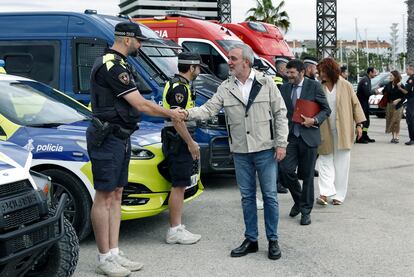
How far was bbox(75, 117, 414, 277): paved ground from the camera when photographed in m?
4.49

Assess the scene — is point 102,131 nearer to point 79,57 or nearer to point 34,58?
point 79,57

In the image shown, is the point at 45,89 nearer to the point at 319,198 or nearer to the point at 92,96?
the point at 92,96

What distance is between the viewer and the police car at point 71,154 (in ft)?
15.8

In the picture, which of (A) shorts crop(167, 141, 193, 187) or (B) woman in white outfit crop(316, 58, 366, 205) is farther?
(B) woman in white outfit crop(316, 58, 366, 205)

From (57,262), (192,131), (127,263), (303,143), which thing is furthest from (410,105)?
(57,262)

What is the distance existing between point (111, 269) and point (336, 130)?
3.46m

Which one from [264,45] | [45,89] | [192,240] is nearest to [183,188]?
[192,240]

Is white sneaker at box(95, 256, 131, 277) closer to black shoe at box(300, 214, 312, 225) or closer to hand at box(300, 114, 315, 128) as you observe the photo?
black shoe at box(300, 214, 312, 225)

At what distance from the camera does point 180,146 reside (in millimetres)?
5074

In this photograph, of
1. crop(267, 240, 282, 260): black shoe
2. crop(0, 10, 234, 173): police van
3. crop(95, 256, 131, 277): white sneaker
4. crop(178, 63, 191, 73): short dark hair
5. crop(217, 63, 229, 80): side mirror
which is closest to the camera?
crop(95, 256, 131, 277): white sneaker

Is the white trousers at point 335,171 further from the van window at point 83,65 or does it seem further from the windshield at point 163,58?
the van window at point 83,65

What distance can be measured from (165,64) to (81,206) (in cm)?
325

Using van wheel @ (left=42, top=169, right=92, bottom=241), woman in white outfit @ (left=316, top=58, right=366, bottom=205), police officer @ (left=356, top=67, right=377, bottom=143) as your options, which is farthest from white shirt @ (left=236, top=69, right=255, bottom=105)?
police officer @ (left=356, top=67, right=377, bottom=143)

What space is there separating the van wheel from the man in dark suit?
214cm
